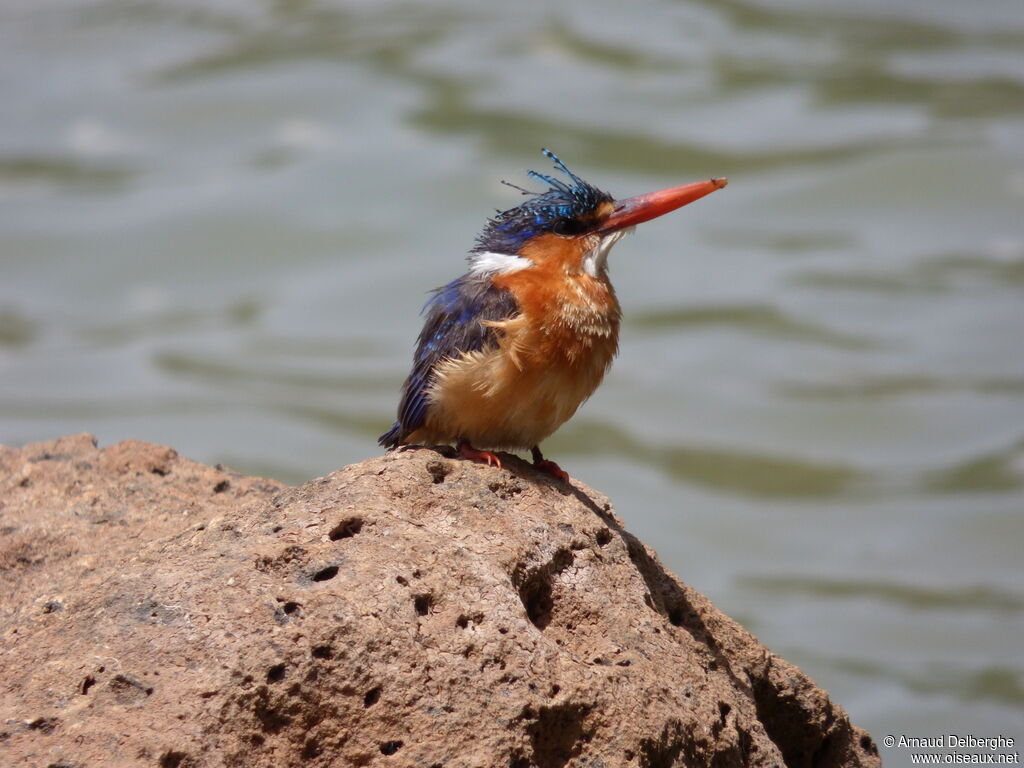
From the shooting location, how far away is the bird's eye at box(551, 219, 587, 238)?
18.3 feet

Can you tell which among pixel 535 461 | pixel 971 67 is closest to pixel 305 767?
pixel 535 461

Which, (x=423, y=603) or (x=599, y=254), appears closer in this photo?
(x=423, y=603)

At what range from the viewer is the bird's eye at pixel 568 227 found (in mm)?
5590

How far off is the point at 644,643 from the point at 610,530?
485 mm

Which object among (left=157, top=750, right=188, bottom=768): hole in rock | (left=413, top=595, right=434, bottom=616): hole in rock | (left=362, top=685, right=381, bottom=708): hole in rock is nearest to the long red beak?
(left=413, top=595, right=434, bottom=616): hole in rock

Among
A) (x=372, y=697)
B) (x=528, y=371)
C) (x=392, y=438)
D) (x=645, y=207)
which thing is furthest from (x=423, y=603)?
(x=645, y=207)

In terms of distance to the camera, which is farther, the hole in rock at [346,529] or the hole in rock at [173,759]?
the hole in rock at [346,529]

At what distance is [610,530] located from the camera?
480 cm

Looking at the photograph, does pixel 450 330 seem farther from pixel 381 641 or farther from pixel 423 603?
pixel 381 641

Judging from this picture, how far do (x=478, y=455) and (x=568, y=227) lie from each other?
1.13 meters

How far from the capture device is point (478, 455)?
4980 millimetres

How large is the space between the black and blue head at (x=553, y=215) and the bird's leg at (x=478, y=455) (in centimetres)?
93

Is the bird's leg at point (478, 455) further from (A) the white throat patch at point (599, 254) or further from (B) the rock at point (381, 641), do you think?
(A) the white throat patch at point (599, 254)

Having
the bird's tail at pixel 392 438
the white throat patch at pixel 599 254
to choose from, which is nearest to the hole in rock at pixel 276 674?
the bird's tail at pixel 392 438
